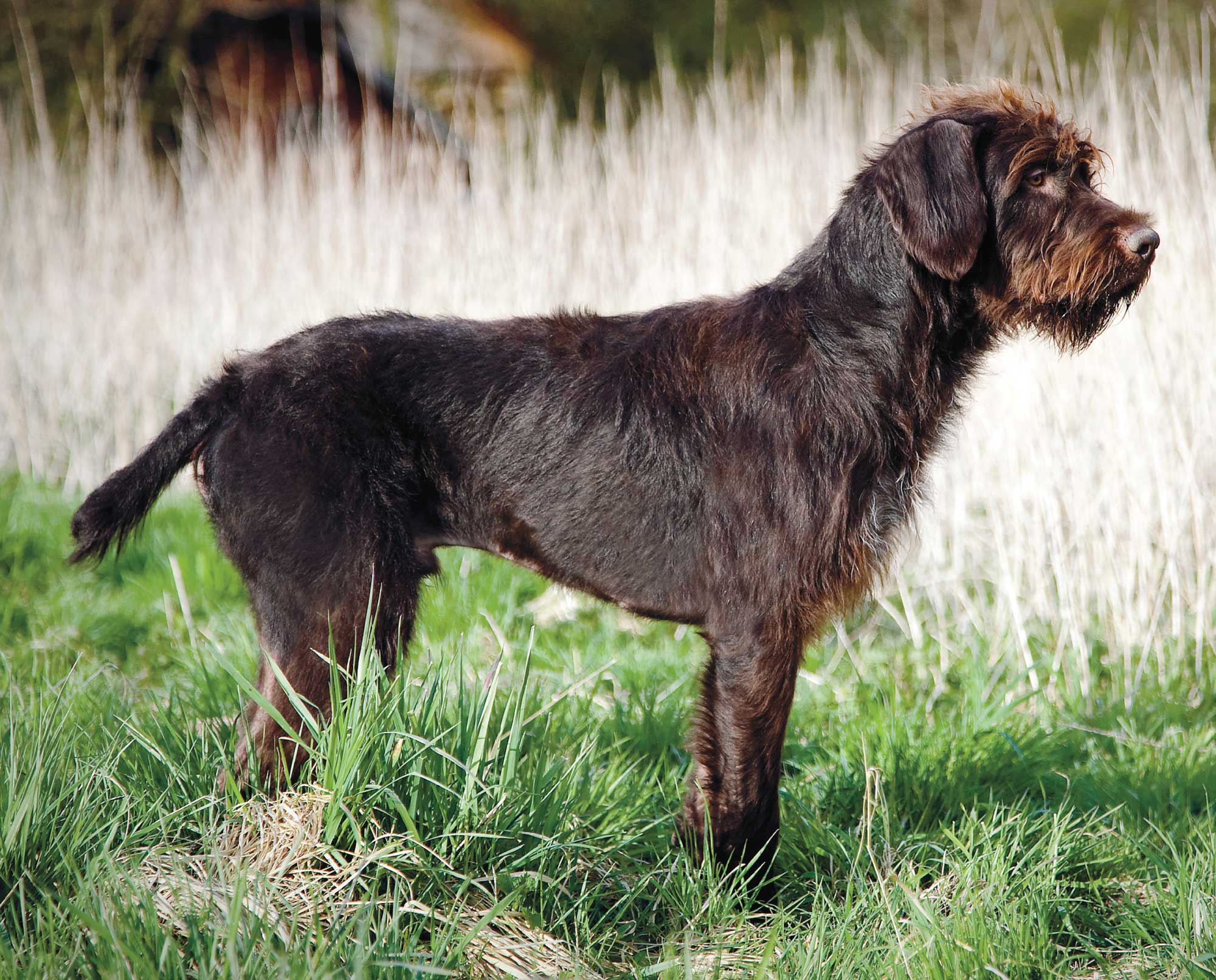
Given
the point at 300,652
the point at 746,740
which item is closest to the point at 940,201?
the point at 746,740

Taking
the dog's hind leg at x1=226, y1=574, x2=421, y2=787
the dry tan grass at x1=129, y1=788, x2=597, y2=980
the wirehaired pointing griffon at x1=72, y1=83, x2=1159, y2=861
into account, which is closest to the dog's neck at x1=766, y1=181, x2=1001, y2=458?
the wirehaired pointing griffon at x1=72, y1=83, x2=1159, y2=861

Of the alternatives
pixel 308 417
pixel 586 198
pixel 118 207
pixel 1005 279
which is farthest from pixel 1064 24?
pixel 308 417

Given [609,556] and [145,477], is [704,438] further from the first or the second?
[145,477]

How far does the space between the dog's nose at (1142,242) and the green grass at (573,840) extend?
142 cm

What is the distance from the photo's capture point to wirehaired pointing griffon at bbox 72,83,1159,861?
2547mm

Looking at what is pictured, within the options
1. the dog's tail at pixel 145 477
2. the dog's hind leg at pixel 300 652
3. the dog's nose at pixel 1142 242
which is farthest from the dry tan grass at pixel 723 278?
the dog's tail at pixel 145 477

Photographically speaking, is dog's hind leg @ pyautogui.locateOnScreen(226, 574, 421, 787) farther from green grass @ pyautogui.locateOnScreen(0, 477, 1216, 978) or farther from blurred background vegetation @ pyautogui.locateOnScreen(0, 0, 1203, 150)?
blurred background vegetation @ pyautogui.locateOnScreen(0, 0, 1203, 150)

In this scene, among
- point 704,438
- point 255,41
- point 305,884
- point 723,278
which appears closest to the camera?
point 305,884

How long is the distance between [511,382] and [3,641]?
2.81m

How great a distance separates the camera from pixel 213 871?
2188 millimetres

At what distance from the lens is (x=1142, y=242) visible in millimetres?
2512

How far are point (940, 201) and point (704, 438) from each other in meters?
0.82

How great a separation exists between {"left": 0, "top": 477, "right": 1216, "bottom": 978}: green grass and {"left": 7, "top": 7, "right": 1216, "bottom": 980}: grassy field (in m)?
0.01

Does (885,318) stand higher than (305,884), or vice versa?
(885,318)
